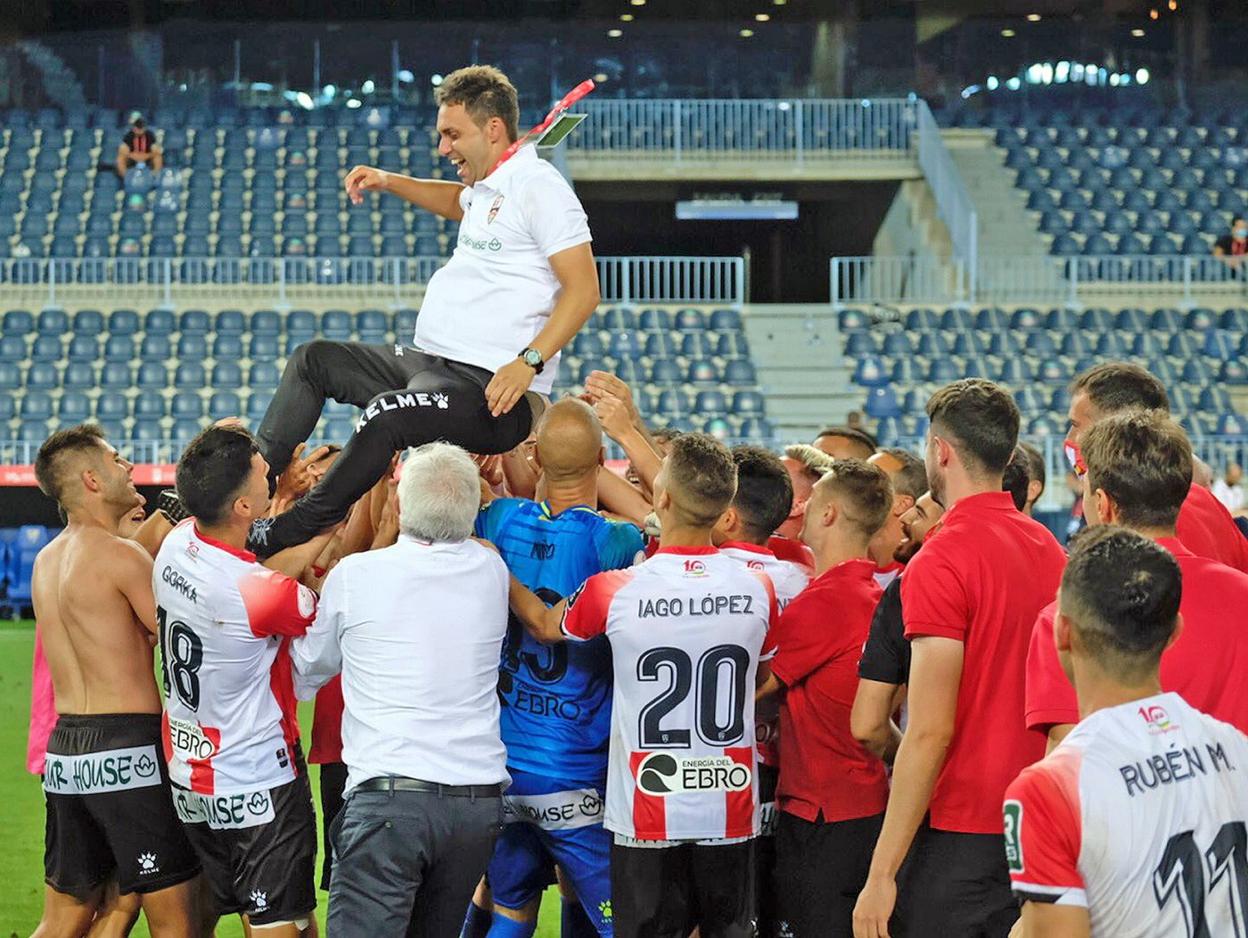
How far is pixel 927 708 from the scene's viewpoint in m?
3.36

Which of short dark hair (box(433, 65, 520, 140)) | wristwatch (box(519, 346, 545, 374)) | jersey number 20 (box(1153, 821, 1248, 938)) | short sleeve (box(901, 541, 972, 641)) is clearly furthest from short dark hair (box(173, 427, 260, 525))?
jersey number 20 (box(1153, 821, 1248, 938))

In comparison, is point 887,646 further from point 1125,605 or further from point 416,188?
point 416,188

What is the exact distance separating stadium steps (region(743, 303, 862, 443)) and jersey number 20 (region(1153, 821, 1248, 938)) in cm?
1690

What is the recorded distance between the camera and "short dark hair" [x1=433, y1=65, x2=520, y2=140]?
4230mm

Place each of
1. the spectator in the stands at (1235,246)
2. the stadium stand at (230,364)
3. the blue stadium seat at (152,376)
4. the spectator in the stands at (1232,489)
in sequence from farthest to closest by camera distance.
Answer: the spectator in the stands at (1235,246), the blue stadium seat at (152,376), the stadium stand at (230,364), the spectator in the stands at (1232,489)

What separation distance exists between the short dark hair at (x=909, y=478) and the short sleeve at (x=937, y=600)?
1865 mm

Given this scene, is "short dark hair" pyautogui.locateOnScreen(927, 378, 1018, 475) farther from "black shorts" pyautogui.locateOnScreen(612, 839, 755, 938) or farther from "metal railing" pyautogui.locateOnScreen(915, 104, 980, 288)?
→ "metal railing" pyautogui.locateOnScreen(915, 104, 980, 288)

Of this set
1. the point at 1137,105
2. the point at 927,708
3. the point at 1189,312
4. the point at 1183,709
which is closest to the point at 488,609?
the point at 927,708

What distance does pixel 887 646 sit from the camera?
360 centimetres

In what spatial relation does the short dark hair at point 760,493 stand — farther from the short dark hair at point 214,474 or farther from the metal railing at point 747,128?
the metal railing at point 747,128

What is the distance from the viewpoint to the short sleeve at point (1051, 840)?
241 centimetres

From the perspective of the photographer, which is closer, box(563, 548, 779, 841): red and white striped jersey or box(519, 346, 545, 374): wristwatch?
box(563, 548, 779, 841): red and white striped jersey

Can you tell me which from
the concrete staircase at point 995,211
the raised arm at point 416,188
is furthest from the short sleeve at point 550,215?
the concrete staircase at point 995,211

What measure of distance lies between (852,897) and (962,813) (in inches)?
27.1
